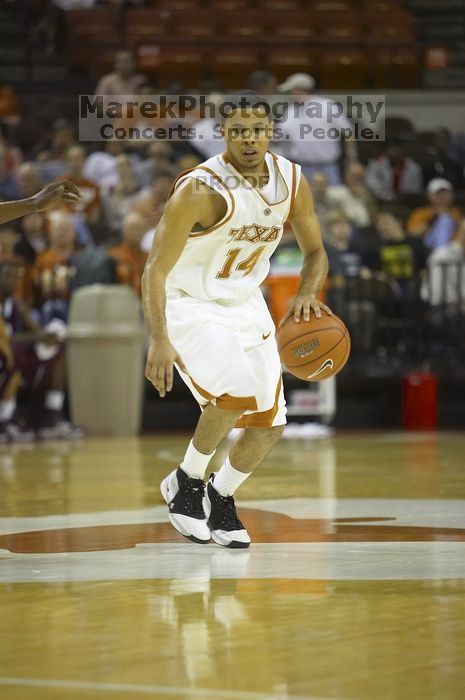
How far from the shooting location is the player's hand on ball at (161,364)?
502 centimetres

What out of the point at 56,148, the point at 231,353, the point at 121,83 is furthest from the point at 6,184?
the point at 231,353

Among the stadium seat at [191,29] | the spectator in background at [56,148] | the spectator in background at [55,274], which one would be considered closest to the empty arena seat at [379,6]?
the stadium seat at [191,29]

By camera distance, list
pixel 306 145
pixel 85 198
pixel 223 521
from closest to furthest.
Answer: pixel 223 521 < pixel 85 198 < pixel 306 145

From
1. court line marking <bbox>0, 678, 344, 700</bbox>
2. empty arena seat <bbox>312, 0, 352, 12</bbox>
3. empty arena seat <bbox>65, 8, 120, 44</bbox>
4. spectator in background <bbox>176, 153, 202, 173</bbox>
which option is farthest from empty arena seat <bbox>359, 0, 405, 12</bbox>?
court line marking <bbox>0, 678, 344, 700</bbox>

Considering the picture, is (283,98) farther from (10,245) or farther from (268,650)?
(268,650)

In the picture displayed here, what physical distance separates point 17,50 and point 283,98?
175 inches

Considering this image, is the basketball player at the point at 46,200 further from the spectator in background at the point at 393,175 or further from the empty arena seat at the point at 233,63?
the empty arena seat at the point at 233,63

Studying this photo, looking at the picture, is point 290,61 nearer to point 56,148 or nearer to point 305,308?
point 56,148

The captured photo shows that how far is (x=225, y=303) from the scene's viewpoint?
5406 mm

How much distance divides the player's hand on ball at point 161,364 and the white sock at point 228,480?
50 cm

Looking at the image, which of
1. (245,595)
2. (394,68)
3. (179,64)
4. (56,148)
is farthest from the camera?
(394,68)

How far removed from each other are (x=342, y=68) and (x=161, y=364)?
12.0 meters

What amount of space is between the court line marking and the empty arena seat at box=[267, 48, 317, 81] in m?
13.9

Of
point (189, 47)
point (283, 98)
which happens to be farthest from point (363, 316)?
point (189, 47)
